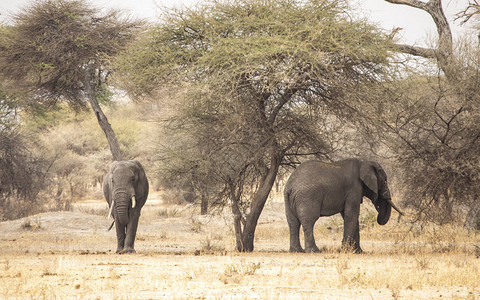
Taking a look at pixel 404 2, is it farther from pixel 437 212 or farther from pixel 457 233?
pixel 437 212

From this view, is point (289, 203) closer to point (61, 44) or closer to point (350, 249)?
point (350, 249)

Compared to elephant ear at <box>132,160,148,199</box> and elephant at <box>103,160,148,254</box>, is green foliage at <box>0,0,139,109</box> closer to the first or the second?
elephant ear at <box>132,160,148,199</box>

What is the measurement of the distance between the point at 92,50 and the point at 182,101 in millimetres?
10888

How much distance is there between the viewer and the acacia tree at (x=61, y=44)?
78.1ft

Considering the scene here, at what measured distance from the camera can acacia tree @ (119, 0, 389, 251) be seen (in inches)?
535

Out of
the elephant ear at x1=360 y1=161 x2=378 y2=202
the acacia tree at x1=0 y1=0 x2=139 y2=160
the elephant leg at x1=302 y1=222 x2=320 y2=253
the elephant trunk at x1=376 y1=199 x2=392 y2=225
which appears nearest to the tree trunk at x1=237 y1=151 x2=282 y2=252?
the elephant leg at x1=302 y1=222 x2=320 y2=253

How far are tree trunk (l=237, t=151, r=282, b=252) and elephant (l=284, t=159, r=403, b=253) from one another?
2.40 ft

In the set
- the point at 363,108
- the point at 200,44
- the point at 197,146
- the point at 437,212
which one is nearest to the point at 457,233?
the point at 437,212

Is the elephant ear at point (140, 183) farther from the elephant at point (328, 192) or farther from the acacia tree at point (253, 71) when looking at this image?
the elephant at point (328, 192)

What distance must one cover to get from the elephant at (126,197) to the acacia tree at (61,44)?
349 inches

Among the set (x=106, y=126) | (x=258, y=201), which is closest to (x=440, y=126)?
(x=258, y=201)

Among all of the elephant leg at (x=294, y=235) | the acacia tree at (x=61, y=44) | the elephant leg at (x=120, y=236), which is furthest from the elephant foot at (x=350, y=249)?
the acacia tree at (x=61, y=44)

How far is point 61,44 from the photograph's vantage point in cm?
2386

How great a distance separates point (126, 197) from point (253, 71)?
14.0 feet
